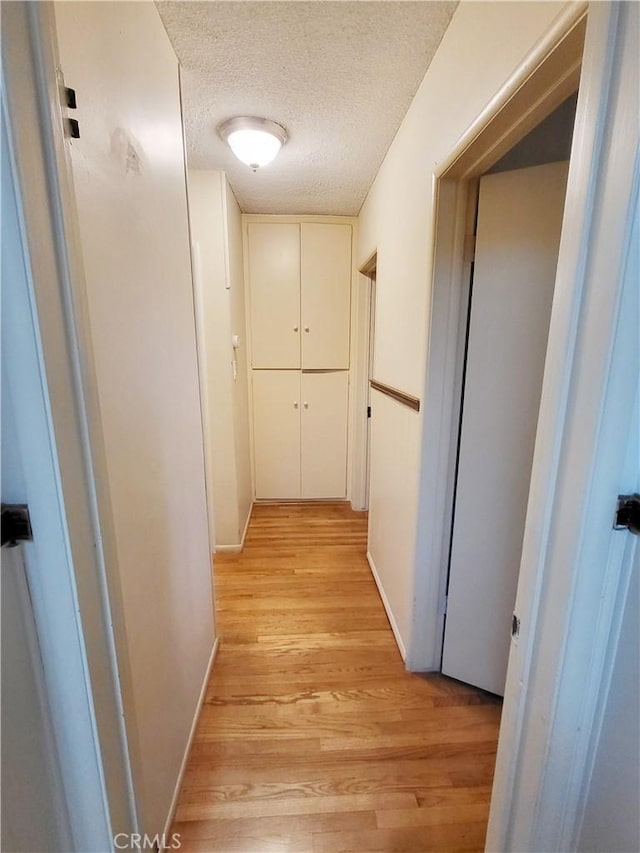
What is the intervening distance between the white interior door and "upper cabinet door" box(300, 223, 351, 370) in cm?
189

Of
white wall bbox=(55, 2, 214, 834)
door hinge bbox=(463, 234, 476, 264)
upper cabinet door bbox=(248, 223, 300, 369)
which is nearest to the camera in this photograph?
white wall bbox=(55, 2, 214, 834)

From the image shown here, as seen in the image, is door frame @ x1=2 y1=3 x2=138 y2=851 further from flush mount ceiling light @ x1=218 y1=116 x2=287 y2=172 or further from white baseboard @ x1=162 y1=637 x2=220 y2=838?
flush mount ceiling light @ x1=218 y1=116 x2=287 y2=172

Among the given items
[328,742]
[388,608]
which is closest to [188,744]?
[328,742]

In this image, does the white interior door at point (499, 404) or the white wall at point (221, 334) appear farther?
the white wall at point (221, 334)

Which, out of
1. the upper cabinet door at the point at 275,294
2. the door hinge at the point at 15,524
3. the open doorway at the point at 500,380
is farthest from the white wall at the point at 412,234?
the door hinge at the point at 15,524

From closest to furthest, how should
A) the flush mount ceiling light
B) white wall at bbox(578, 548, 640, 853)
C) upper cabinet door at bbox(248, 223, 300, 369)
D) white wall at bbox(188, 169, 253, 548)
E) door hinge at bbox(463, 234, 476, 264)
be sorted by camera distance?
white wall at bbox(578, 548, 640, 853), door hinge at bbox(463, 234, 476, 264), the flush mount ceiling light, white wall at bbox(188, 169, 253, 548), upper cabinet door at bbox(248, 223, 300, 369)

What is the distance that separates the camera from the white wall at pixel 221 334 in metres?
2.23

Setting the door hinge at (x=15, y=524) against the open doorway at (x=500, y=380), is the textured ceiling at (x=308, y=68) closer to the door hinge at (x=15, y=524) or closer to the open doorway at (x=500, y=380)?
the open doorway at (x=500, y=380)

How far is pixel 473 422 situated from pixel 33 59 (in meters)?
1.39

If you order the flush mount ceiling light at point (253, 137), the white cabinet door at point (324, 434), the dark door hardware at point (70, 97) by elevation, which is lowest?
the white cabinet door at point (324, 434)

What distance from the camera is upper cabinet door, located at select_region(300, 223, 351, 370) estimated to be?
117 inches

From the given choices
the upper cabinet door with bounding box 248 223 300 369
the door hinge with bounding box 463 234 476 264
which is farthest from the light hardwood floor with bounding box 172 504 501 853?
the upper cabinet door with bounding box 248 223 300 369

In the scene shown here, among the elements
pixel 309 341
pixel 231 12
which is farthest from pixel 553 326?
pixel 309 341

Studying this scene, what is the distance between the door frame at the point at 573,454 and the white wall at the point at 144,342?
2.73 feet
